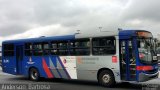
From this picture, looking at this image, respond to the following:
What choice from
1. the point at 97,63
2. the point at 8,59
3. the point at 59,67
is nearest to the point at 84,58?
the point at 97,63

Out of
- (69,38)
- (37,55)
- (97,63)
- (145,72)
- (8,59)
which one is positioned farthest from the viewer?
(8,59)

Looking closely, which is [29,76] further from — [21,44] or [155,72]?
[155,72]

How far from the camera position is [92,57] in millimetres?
16984

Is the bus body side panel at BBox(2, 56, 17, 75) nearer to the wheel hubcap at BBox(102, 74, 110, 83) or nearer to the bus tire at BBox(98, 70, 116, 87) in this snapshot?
the bus tire at BBox(98, 70, 116, 87)

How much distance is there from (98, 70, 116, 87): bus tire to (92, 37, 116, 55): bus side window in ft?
3.18

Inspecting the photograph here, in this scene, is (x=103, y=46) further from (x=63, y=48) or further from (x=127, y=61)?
(x=63, y=48)

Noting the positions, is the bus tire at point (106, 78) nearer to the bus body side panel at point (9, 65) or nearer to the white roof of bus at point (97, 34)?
the white roof of bus at point (97, 34)

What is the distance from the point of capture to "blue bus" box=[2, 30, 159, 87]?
15.4 m

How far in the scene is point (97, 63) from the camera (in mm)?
16750

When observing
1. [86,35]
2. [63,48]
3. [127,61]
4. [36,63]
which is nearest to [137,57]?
[127,61]

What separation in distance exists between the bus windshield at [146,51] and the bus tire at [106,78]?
1.78 m

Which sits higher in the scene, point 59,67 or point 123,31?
point 123,31

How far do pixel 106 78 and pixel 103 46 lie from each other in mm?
1548

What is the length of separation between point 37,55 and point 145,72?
751cm
